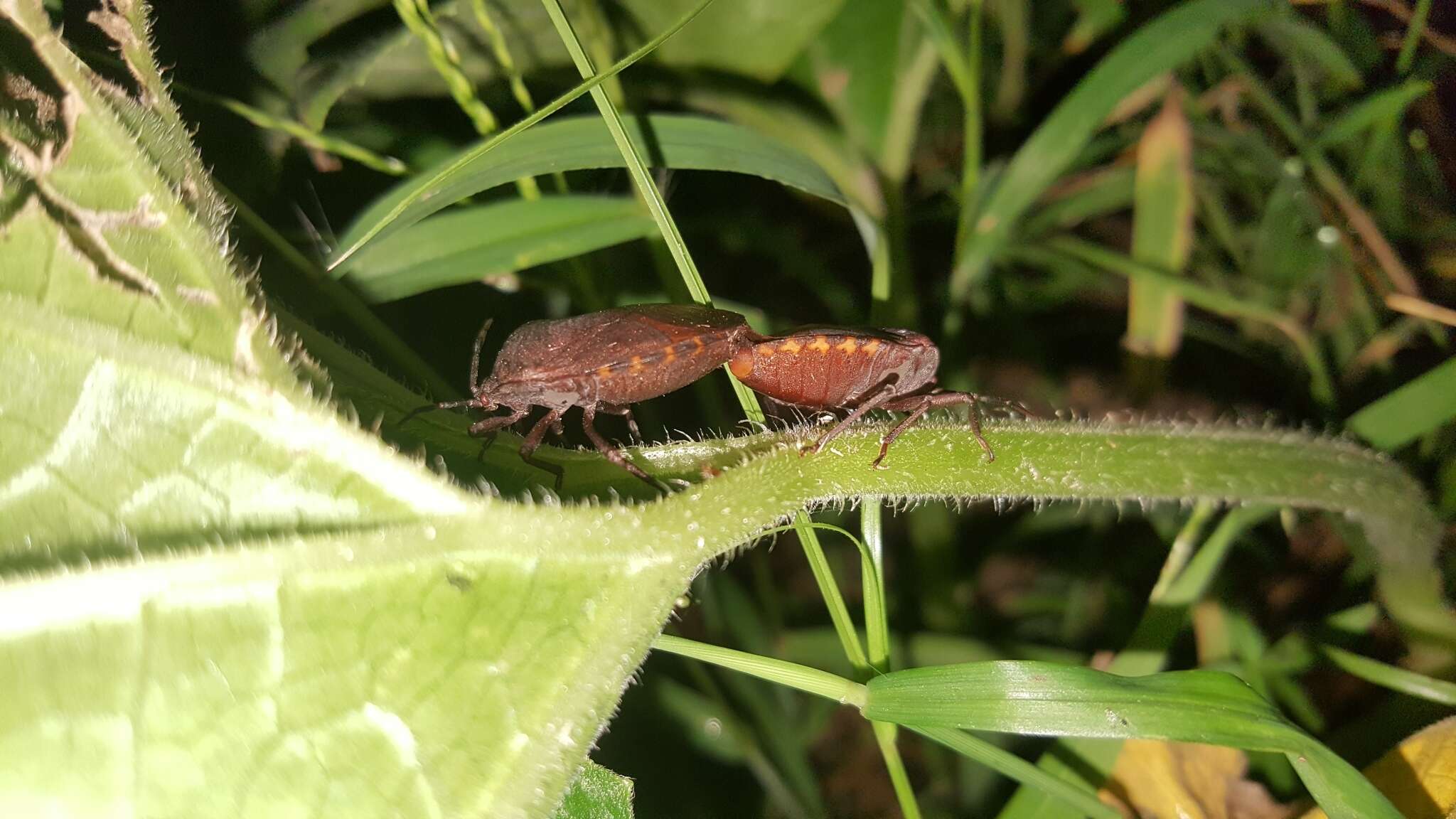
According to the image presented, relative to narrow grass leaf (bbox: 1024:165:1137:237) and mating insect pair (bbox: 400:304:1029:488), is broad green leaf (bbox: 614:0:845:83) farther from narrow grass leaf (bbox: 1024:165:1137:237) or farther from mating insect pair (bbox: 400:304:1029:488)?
narrow grass leaf (bbox: 1024:165:1137:237)

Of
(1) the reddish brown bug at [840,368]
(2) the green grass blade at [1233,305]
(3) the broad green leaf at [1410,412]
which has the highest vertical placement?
(2) the green grass blade at [1233,305]

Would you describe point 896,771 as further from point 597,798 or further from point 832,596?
point 597,798

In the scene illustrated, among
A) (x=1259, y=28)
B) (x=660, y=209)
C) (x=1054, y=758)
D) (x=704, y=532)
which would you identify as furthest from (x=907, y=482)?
(x=1259, y=28)

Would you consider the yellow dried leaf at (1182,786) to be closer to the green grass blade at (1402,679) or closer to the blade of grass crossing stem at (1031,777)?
the blade of grass crossing stem at (1031,777)

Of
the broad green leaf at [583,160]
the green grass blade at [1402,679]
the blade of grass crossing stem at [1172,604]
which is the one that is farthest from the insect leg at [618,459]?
the green grass blade at [1402,679]

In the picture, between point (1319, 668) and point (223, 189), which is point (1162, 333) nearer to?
point (1319, 668)

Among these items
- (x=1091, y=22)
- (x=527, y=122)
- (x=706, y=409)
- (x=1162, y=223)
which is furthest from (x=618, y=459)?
(x=1091, y=22)
